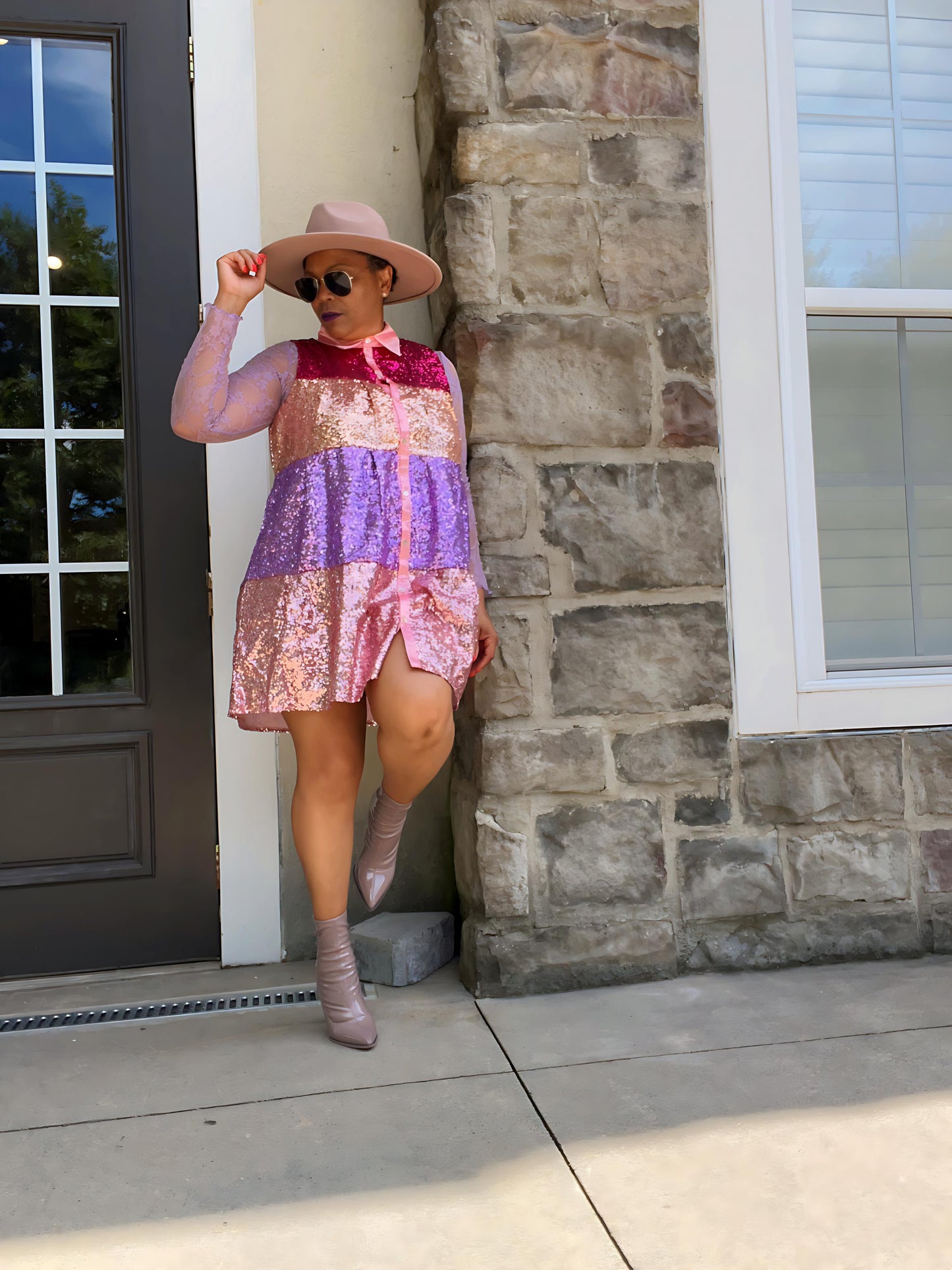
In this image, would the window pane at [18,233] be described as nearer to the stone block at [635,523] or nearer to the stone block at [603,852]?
the stone block at [635,523]

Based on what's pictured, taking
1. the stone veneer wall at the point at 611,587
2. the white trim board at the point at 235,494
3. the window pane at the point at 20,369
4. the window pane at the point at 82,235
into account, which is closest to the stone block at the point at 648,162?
the stone veneer wall at the point at 611,587

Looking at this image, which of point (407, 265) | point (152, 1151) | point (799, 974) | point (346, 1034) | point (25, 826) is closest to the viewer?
point (152, 1151)

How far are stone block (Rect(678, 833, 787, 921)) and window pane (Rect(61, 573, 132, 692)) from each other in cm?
159

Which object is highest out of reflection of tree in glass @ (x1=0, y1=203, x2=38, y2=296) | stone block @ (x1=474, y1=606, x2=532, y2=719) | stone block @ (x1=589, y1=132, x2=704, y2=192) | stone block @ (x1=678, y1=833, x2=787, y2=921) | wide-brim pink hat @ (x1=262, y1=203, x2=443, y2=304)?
stone block @ (x1=589, y1=132, x2=704, y2=192)

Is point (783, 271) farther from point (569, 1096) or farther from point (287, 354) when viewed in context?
point (569, 1096)

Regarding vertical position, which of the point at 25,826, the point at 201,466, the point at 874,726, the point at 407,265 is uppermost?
A: the point at 407,265

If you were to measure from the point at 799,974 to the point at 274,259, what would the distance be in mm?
2138

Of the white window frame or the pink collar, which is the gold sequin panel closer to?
the pink collar

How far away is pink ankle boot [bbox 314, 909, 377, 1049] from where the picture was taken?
2209mm

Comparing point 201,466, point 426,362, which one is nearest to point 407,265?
point 426,362

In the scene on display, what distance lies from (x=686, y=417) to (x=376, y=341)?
2.73 ft

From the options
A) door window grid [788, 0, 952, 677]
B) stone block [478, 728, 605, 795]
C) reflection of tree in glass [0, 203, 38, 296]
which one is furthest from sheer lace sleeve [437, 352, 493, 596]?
reflection of tree in glass [0, 203, 38, 296]

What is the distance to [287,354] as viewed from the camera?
7.55ft

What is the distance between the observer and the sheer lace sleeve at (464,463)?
94.6 inches
